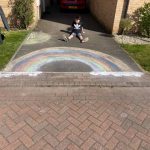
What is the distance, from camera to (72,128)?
3.94 meters

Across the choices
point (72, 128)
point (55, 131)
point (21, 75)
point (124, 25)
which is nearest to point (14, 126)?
point (55, 131)

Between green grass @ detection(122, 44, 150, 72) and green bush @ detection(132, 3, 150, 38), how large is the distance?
150cm

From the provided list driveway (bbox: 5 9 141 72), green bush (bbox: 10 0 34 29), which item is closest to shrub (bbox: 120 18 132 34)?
driveway (bbox: 5 9 141 72)

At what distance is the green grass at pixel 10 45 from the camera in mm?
6589

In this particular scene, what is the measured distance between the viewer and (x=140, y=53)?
752 centimetres

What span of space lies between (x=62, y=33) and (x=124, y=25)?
3000mm

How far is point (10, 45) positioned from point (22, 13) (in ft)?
8.96

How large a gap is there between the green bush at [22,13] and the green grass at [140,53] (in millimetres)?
4989

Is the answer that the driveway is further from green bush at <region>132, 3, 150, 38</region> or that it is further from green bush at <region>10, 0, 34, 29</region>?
green bush at <region>132, 3, 150, 38</region>

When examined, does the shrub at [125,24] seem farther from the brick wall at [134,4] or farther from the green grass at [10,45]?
the green grass at [10,45]

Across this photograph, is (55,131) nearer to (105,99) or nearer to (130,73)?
(105,99)

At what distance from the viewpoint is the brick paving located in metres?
3.63

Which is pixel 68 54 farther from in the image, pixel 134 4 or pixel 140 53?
pixel 134 4

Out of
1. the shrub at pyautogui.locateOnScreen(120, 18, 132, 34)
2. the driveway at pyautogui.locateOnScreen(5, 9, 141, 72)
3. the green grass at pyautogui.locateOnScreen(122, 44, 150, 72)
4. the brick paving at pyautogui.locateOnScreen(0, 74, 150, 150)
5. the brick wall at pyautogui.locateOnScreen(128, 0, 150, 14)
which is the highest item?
the brick wall at pyautogui.locateOnScreen(128, 0, 150, 14)
